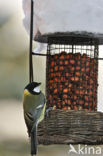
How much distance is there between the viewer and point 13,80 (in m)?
4.80

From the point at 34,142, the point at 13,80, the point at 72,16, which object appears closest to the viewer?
the point at 34,142

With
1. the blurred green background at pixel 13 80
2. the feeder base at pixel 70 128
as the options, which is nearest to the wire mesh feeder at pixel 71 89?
the feeder base at pixel 70 128

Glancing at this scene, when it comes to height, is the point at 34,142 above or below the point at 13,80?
below

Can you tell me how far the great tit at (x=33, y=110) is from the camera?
3.41 metres

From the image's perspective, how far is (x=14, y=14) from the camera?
191 inches

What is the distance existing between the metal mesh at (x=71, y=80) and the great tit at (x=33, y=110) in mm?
293

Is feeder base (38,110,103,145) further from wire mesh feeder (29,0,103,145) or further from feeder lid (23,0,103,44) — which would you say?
feeder lid (23,0,103,44)

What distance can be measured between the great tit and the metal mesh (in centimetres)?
29

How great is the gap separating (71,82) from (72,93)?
0.21 ft

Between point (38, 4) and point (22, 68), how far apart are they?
1.27 metres

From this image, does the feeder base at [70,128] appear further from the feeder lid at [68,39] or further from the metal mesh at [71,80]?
the feeder lid at [68,39]

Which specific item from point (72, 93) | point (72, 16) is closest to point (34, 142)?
point (72, 93)

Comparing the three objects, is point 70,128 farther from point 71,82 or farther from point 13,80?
point 13,80

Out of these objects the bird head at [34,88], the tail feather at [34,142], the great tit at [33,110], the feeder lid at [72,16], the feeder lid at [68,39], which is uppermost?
the feeder lid at [72,16]
